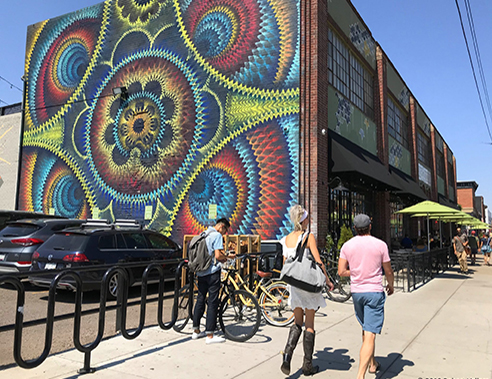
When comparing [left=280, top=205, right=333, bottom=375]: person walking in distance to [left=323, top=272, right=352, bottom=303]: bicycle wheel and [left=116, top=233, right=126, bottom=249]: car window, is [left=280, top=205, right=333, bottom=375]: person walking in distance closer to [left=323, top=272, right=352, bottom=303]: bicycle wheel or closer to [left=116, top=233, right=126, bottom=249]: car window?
[left=323, top=272, right=352, bottom=303]: bicycle wheel

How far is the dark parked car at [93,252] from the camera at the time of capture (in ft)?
28.1

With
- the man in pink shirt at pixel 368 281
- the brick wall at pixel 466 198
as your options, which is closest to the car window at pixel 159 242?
the man in pink shirt at pixel 368 281

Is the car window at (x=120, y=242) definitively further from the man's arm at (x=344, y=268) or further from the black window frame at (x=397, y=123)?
the black window frame at (x=397, y=123)

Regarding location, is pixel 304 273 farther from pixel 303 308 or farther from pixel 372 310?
pixel 372 310

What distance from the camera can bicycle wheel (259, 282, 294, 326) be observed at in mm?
Answer: 6943

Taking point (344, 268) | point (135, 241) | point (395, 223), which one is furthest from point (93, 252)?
point (395, 223)

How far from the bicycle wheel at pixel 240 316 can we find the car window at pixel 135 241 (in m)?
3.46

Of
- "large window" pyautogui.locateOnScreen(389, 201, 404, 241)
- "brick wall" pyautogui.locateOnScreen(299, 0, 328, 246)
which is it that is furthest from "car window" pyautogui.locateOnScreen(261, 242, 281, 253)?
"large window" pyautogui.locateOnScreen(389, 201, 404, 241)

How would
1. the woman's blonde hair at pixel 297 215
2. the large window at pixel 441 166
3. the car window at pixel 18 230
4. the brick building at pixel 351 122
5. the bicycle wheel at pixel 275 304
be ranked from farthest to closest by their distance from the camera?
the large window at pixel 441 166 < the brick building at pixel 351 122 < the car window at pixel 18 230 < the bicycle wheel at pixel 275 304 < the woman's blonde hair at pixel 297 215

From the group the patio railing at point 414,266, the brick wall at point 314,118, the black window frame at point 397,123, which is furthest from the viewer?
the black window frame at point 397,123

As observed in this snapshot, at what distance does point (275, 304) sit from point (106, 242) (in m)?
4.32

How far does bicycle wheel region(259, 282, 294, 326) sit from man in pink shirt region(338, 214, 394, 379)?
2642 mm

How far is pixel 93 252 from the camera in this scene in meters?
8.86

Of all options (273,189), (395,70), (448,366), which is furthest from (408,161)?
(448,366)
